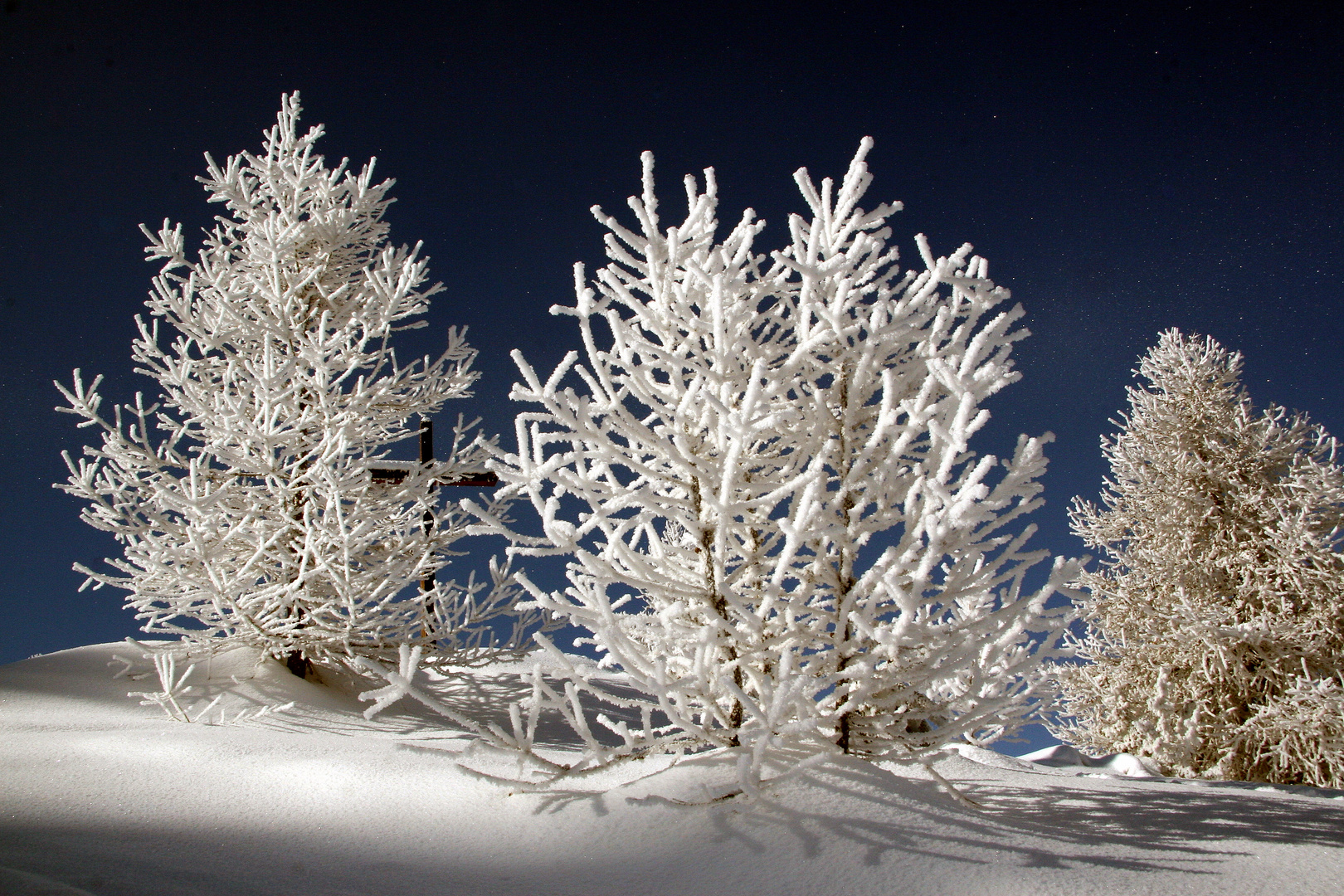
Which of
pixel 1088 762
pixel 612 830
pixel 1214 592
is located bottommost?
pixel 1088 762

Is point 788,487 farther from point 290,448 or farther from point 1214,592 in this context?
point 1214,592

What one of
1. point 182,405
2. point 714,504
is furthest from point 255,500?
point 714,504

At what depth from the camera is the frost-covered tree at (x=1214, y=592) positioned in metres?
7.82

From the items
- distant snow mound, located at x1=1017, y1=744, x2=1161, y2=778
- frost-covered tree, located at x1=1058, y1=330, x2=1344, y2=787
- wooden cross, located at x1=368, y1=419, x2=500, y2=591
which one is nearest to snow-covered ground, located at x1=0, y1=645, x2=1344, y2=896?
distant snow mound, located at x1=1017, y1=744, x2=1161, y2=778

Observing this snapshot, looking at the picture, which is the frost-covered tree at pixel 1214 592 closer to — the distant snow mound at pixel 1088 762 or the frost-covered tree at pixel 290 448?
the distant snow mound at pixel 1088 762

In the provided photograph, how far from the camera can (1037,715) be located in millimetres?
3016

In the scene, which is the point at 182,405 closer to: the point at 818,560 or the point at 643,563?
the point at 643,563

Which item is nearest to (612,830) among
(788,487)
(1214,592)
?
(788,487)

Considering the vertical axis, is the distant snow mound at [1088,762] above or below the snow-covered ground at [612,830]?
below

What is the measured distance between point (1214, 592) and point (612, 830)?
9.16 meters

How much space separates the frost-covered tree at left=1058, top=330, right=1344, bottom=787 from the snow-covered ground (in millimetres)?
5403

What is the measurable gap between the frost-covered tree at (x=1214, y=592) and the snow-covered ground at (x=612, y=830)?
5403mm

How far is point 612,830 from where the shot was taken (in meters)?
2.35

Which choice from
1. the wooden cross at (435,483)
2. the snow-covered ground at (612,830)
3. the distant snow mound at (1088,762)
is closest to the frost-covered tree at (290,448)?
the wooden cross at (435,483)
